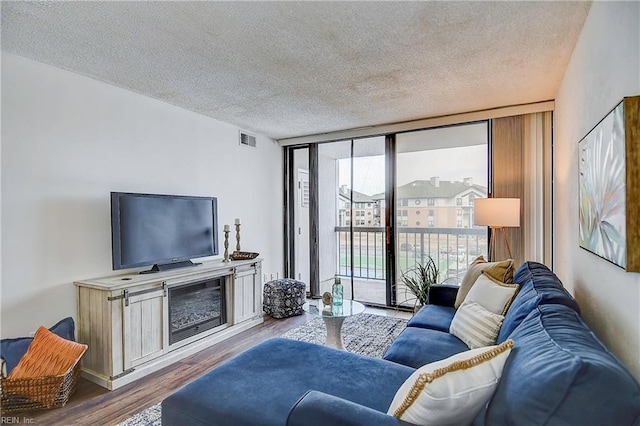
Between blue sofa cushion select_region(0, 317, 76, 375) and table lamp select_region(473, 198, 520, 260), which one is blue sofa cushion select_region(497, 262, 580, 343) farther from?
blue sofa cushion select_region(0, 317, 76, 375)

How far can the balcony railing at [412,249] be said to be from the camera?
13.5 feet

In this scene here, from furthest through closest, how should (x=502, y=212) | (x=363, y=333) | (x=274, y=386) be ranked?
(x=363, y=333)
(x=502, y=212)
(x=274, y=386)

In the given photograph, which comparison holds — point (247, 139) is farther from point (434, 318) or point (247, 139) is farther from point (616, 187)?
point (616, 187)

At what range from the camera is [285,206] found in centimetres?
521

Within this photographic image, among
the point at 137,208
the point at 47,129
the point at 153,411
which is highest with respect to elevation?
the point at 47,129

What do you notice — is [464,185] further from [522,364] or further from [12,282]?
[12,282]

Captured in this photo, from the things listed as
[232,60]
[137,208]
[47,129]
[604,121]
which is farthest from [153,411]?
[604,121]

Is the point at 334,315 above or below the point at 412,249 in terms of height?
below

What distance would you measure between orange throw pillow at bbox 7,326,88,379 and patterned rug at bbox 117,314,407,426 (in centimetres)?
183

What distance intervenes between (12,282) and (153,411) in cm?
136

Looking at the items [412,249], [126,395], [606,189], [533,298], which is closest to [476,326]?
[533,298]

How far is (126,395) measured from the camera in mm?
2418

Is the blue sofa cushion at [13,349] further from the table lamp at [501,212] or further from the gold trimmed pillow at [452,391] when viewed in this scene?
the table lamp at [501,212]

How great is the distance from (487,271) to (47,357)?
10.4 feet
